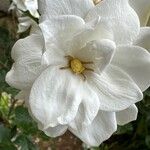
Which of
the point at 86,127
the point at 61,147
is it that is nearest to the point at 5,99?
the point at 61,147

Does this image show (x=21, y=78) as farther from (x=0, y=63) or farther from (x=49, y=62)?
(x=0, y=63)

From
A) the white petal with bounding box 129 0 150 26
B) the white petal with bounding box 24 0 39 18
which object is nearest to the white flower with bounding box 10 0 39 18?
the white petal with bounding box 24 0 39 18

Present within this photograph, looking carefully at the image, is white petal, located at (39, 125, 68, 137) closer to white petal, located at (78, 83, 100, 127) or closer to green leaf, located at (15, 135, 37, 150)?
white petal, located at (78, 83, 100, 127)

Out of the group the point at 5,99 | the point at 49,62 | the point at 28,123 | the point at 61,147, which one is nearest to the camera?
the point at 49,62

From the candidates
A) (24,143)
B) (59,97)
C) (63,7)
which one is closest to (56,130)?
(59,97)

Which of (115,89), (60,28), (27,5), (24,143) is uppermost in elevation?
(60,28)

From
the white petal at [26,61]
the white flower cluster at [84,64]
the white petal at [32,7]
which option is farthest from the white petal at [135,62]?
the white petal at [32,7]

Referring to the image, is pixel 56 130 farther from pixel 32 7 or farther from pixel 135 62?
pixel 32 7
